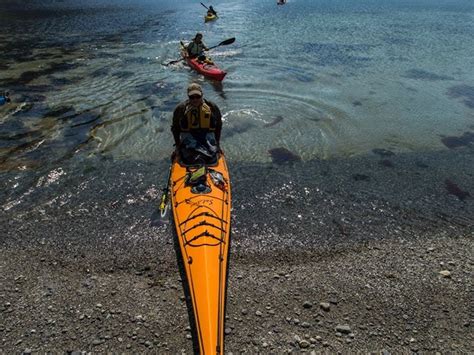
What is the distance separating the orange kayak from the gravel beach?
0.62 m

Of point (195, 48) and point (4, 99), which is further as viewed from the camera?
point (195, 48)

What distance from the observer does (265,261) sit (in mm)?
7641

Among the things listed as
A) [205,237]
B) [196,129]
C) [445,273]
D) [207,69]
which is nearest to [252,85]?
[207,69]

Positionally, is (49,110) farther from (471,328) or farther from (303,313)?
(471,328)

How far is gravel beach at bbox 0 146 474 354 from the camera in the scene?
6.09 meters

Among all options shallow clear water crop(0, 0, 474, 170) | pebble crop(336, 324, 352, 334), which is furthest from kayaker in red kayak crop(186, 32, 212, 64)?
pebble crop(336, 324, 352, 334)

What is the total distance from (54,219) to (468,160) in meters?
12.4

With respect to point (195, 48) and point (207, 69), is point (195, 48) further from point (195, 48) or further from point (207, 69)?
point (207, 69)

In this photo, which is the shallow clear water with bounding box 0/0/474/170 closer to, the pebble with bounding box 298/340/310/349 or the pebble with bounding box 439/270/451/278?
the pebble with bounding box 439/270/451/278

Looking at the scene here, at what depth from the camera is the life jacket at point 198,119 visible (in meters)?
9.34

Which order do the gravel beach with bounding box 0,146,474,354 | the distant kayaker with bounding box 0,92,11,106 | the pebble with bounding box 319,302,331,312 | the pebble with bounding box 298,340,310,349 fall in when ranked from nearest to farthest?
1. the pebble with bounding box 298,340,310,349
2. the gravel beach with bounding box 0,146,474,354
3. the pebble with bounding box 319,302,331,312
4. the distant kayaker with bounding box 0,92,11,106

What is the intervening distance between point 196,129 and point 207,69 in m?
9.43

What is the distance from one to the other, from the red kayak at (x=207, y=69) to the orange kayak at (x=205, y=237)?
8.88 meters

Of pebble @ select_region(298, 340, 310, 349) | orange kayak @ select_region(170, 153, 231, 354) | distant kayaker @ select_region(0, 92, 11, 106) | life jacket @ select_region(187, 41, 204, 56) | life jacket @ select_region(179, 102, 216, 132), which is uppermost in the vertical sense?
life jacket @ select_region(187, 41, 204, 56)
